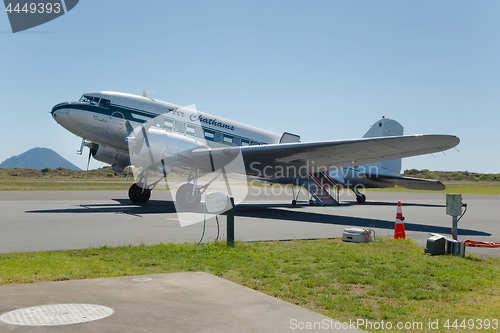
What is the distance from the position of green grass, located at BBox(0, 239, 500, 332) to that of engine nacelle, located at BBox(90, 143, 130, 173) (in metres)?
12.8

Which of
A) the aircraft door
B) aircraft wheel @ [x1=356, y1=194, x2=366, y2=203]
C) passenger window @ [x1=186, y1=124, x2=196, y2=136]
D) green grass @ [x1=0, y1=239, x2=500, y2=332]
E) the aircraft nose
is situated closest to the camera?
green grass @ [x1=0, y1=239, x2=500, y2=332]

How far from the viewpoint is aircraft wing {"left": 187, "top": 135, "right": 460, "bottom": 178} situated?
14.4 meters

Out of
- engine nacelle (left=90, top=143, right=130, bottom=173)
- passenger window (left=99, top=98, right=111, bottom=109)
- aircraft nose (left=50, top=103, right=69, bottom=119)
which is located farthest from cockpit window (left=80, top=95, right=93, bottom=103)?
engine nacelle (left=90, top=143, right=130, bottom=173)

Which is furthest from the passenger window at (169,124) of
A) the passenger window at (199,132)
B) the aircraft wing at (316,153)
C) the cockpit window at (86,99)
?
the cockpit window at (86,99)

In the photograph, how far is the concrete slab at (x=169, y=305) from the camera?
13.8ft

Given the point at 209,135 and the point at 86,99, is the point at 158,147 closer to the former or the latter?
the point at 209,135

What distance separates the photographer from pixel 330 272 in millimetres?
7039

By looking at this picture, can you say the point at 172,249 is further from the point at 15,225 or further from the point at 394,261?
the point at 15,225

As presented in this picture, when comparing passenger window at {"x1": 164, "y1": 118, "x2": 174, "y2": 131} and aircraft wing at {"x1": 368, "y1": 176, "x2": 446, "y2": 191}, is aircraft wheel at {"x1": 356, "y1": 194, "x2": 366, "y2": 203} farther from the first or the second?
passenger window at {"x1": 164, "y1": 118, "x2": 174, "y2": 131}

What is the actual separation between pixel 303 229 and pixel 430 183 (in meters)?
14.6

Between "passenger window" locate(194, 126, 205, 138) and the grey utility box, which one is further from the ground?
"passenger window" locate(194, 126, 205, 138)

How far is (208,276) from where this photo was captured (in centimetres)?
653

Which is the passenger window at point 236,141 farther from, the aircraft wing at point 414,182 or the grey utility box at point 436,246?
the grey utility box at point 436,246

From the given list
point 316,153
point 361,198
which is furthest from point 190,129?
point 361,198
